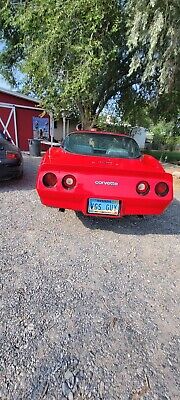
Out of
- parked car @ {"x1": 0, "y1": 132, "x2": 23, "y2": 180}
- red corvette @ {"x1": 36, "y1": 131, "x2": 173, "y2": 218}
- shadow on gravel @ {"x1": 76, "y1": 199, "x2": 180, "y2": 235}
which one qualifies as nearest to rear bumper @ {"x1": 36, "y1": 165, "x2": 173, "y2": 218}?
red corvette @ {"x1": 36, "y1": 131, "x2": 173, "y2": 218}

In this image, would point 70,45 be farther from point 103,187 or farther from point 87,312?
point 87,312

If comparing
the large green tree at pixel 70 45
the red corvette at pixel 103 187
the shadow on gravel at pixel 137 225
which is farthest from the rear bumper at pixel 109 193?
the large green tree at pixel 70 45

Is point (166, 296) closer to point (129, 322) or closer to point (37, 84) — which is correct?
point (129, 322)

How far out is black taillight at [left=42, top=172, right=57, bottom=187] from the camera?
3357mm

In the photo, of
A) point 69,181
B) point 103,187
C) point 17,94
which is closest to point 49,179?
point 69,181

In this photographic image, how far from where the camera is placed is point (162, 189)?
Answer: 3402 mm

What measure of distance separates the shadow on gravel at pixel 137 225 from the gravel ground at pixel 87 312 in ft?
0.13

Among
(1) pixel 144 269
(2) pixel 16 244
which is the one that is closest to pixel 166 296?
(1) pixel 144 269

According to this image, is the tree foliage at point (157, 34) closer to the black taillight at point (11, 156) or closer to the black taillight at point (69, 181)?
the black taillight at point (11, 156)

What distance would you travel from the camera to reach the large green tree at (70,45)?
952cm

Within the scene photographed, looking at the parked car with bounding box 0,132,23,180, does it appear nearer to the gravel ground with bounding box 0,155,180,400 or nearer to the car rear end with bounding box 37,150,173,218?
the gravel ground with bounding box 0,155,180,400

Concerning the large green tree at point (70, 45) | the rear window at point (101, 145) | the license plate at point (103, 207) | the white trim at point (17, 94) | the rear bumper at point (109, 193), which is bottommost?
the license plate at point (103, 207)

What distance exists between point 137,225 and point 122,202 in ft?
3.52

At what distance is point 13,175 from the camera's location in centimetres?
563
